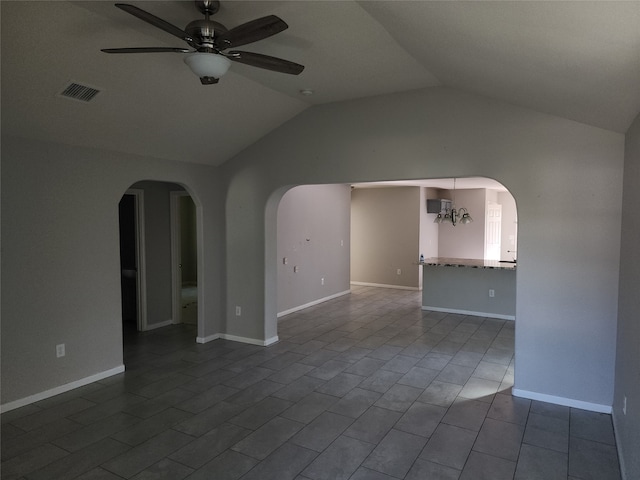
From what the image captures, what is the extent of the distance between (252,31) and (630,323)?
9.69 feet

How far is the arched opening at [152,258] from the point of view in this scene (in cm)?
607

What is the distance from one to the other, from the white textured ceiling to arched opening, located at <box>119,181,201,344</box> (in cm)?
178

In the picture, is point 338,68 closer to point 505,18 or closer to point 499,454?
point 505,18

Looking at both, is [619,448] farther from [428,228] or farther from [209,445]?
[428,228]

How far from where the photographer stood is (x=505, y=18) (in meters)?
1.85

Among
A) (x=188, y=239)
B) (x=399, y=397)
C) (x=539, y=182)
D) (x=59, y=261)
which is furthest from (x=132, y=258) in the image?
(x=539, y=182)

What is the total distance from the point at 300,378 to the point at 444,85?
331 centimetres

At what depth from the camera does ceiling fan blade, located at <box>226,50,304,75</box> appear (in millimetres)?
2369

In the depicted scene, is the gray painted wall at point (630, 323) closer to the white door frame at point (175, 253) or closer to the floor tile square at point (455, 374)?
the floor tile square at point (455, 374)

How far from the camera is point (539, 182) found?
3691mm

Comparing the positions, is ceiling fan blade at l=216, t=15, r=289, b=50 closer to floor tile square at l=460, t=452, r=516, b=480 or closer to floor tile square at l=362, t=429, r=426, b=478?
floor tile square at l=362, t=429, r=426, b=478

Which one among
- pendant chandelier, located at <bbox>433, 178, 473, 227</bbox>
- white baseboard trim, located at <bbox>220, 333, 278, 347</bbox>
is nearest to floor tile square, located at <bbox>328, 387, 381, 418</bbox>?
white baseboard trim, located at <bbox>220, 333, 278, 347</bbox>

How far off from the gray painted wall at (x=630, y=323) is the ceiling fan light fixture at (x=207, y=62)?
2.62m

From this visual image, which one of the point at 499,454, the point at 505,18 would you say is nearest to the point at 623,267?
the point at 499,454
